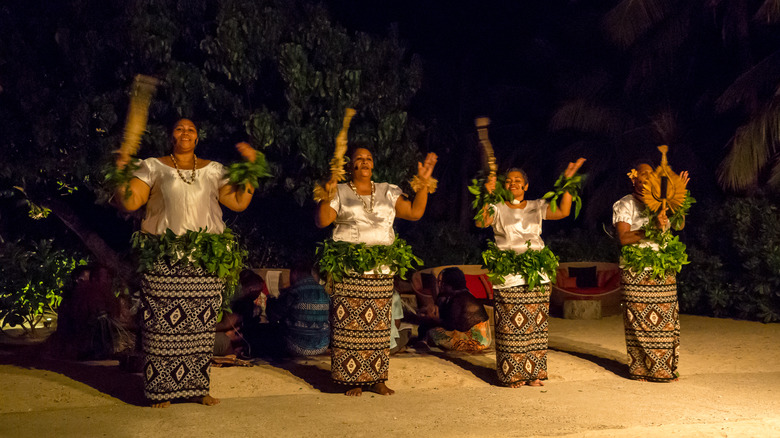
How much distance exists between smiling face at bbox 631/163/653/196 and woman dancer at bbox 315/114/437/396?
1911mm

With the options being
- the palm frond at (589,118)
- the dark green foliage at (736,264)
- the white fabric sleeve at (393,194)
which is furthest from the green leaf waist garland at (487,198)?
the palm frond at (589,118)

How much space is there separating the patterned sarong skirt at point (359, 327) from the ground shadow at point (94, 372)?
149cm

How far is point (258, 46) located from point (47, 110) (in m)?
3.34

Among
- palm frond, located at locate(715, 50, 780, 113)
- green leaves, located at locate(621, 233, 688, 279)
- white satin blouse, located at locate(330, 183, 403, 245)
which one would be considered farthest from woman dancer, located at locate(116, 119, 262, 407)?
palm frond, located at locate(715, 50, 780, 113)

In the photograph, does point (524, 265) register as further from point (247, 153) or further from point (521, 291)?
point (247, 153)

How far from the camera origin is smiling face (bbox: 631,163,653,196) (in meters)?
7.05

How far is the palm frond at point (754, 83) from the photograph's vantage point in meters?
13.0

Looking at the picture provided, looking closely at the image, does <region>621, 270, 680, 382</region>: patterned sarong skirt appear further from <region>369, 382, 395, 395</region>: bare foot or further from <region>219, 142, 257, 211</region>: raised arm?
<region>219, 142, 257, 211</region>: raised arm

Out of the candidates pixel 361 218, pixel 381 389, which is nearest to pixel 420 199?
pixel 361 218

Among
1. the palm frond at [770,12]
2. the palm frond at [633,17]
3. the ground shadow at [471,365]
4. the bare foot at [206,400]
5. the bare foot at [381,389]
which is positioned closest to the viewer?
the bare foot at [206,400]

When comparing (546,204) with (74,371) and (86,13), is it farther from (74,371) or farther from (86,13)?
(86,13)

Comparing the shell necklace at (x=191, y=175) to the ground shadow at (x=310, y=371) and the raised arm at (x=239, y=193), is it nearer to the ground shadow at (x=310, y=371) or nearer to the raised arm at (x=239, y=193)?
the raised arm at (x=239, y=193)

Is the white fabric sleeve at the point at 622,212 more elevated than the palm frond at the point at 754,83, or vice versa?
the palm frond at the point at 754,83

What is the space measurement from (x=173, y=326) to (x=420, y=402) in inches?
75.4
